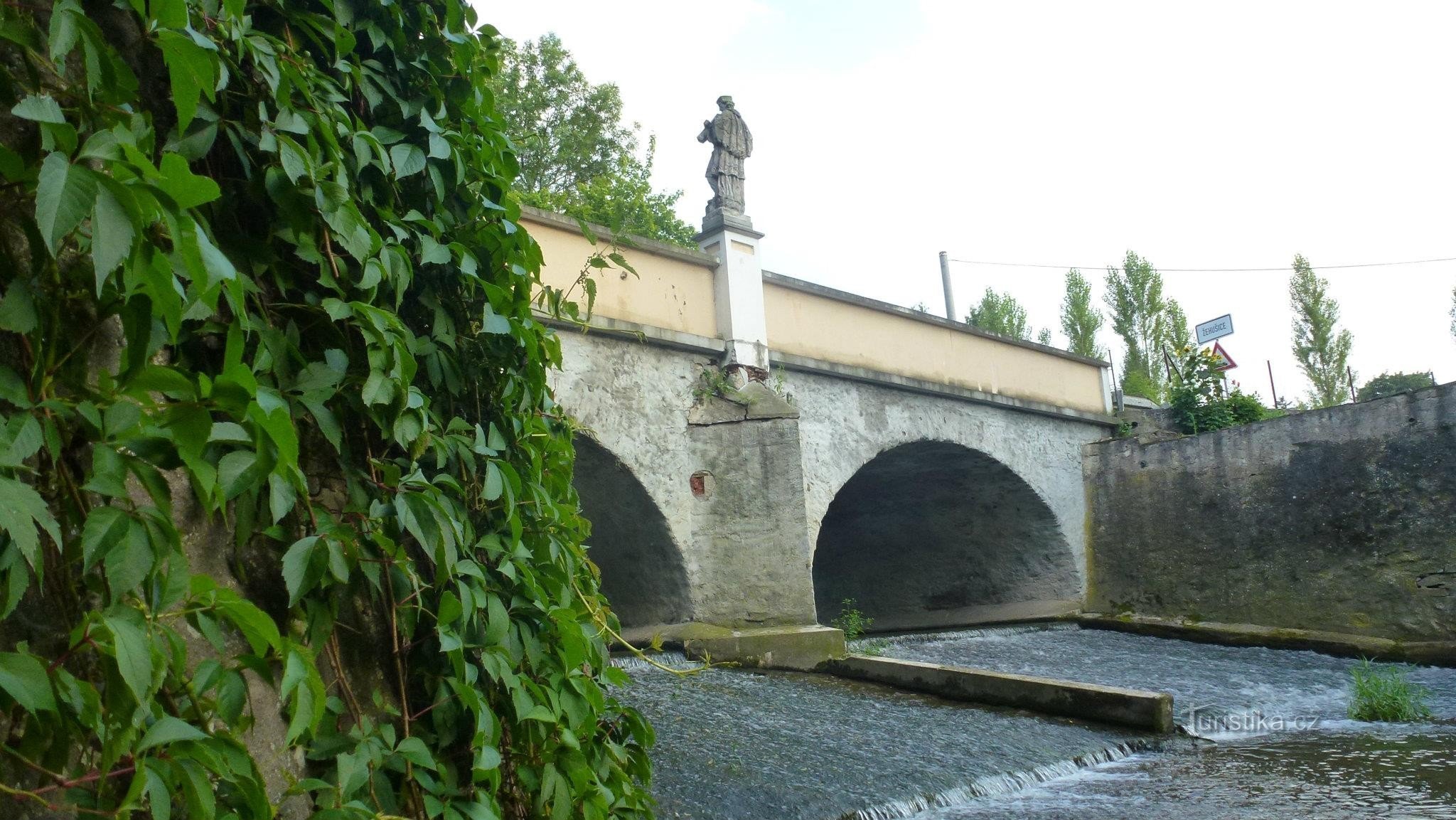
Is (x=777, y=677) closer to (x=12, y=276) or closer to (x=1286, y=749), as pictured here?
(x=1286, y=749)

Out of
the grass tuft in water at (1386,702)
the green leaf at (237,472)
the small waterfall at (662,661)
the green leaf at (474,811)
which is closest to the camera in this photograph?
the green leaf at (237,472)

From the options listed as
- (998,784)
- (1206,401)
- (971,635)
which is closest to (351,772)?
(998,784)

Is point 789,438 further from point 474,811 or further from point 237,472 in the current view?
point 237,472

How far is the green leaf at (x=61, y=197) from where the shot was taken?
3.10ft

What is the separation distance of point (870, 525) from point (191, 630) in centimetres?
1266

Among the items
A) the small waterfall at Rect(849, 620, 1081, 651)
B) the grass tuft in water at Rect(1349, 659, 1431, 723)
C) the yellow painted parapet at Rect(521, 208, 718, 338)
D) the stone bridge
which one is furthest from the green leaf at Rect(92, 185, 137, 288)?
the small waterfall at Rect(849, 620, 1081, 651)

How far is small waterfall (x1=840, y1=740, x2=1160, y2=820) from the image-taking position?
409 centimetres

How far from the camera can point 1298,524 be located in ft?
32.6

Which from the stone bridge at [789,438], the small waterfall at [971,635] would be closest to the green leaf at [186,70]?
the stone bridge at [789,438]

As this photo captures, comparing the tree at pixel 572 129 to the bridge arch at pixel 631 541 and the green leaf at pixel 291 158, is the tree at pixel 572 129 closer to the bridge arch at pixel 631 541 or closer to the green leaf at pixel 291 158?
the bridge arch at pixel 631 541

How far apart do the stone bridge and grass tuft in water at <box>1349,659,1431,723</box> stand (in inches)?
138

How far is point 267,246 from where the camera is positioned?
1624 mm

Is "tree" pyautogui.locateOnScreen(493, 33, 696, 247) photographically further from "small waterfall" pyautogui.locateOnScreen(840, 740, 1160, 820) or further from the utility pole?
"small waterfall" pyautogui.locateOnScreen(840, 740, 1160, 820)

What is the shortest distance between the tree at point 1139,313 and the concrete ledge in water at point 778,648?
2628cm
